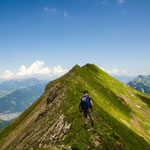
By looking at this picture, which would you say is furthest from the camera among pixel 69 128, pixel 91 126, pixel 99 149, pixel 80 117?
pixel 80 117

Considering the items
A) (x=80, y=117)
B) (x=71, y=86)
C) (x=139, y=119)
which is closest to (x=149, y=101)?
(x=139, y=119)

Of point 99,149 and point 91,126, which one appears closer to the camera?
point 99,149

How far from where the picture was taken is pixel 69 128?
19.7 meters

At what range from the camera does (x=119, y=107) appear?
51812 mm

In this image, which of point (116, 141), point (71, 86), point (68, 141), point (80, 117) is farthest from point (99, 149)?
point (71, 86)

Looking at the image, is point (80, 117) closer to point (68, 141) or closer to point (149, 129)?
→ point (68, 141)

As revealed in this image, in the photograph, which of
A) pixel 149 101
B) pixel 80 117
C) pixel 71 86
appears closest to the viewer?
pixel 80 117

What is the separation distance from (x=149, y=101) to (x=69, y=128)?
84.5 metres

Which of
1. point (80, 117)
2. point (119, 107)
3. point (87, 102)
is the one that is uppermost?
point (87, 102)

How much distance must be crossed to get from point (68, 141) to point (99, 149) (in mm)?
4378

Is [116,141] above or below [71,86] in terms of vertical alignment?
below

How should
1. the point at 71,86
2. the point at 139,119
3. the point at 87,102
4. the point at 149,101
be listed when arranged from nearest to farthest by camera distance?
the point at 87,102 → the point at 71,86 → the point at 139,119 → the point at 149,101

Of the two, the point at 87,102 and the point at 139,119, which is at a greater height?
the point at 87,102

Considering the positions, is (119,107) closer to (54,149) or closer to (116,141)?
(116,141)
